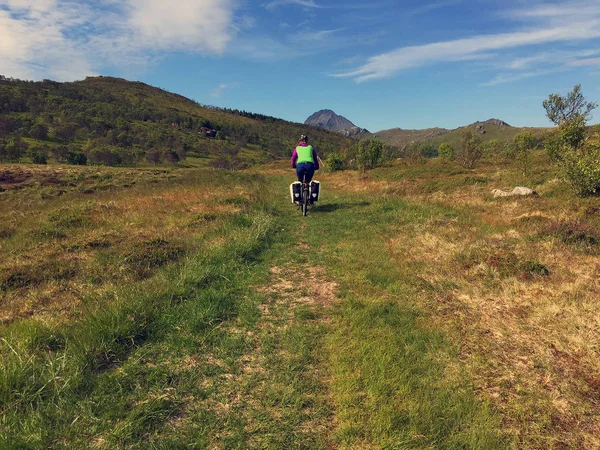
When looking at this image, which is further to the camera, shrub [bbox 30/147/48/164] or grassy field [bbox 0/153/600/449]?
shrub [bbox 30/147/48/164]

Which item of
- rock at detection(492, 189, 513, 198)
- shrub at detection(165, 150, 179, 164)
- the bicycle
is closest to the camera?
the bicycle

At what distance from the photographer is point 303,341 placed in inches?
172

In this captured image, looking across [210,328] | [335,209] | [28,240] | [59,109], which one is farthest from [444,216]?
[59,109]

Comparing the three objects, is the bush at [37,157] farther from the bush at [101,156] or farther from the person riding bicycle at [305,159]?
the person riding bicycle at [305,159]

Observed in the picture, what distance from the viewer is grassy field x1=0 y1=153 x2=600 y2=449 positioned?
9.61 feet

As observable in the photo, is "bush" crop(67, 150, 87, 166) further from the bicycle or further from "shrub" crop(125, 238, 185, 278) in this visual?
"shrub" crop(125, 238, 185, 278)

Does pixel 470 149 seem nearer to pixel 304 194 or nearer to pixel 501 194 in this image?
pixel 501 194

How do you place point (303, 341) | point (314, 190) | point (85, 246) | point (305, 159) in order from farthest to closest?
point (314, 190)
point (305, 159)
point (85, 246)
point (303, 341)

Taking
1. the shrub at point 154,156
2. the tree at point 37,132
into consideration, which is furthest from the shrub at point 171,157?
the tree at point 37,132

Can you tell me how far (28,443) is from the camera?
2.59m

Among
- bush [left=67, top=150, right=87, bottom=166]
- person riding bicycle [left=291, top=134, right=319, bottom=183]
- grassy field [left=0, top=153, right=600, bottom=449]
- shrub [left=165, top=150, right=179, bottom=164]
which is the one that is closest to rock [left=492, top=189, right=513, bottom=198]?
grassy field [left=0, top=153, right=600, bottom=449]

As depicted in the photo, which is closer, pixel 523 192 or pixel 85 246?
pixel 85 246

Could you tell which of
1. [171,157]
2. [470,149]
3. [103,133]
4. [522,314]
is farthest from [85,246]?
[103,133]

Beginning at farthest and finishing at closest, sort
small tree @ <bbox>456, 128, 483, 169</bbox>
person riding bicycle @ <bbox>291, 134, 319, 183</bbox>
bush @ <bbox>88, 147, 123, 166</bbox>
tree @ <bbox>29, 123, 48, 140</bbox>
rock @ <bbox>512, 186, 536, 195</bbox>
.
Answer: tree @ <bbox>29, 123, 48, 140</bbox> → bush @ <bbox>88, 147, 123, 166</bbox> → small tree @ <bbox>456, 128, 483, 169</bbox> → rock @ <bbox>512, 186, 536, 195</bbox> → person riding bicycle @ <bbox>291, 134, 319, 183</bbox>
